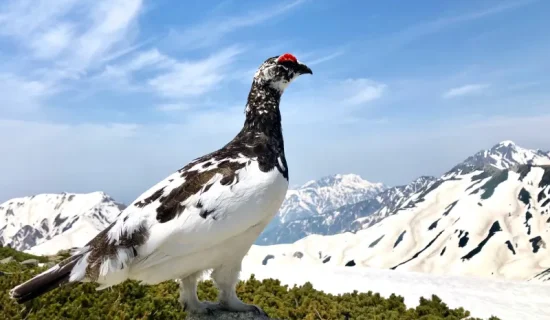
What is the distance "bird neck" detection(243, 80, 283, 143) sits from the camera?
680cm

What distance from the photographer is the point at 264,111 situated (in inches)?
271

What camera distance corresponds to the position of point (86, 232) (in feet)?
568

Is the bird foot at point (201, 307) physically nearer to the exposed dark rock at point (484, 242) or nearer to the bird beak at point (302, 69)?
the bird beak at point (302, 69)

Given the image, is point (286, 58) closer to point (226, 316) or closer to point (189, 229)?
point (189, 229)

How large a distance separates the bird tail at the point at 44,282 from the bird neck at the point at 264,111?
299 cm

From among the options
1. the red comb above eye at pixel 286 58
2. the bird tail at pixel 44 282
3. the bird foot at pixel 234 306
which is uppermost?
the red comb above eye at pixel 286 58

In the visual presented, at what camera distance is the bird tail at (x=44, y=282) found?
5176 millimetres

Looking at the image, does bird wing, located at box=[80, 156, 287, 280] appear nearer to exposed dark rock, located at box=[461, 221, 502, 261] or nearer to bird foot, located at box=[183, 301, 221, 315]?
bird foot, located at box=[183, 301, 221, 315]

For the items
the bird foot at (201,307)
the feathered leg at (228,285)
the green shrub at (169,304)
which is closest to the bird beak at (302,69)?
the feathered leg at (228,285)

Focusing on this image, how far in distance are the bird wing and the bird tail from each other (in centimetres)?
22

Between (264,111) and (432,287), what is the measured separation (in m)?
9.88

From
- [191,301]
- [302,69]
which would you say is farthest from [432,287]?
[191,301]

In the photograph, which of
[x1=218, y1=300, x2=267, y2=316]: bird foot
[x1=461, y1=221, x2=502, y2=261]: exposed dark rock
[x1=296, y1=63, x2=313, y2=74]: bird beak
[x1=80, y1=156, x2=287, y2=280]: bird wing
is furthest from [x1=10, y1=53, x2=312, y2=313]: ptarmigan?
[x1=461, y1=221, x2=502, y2=261]: exposed dark rock

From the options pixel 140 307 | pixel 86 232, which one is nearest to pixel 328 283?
pixel 140 307
